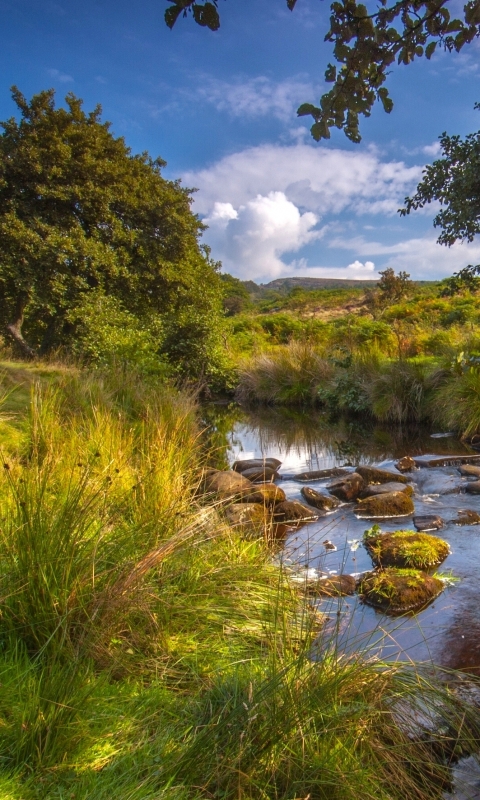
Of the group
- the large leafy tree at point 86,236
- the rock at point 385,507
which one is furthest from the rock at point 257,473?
the large leafy tree at point 86,236

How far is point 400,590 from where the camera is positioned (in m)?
4.02

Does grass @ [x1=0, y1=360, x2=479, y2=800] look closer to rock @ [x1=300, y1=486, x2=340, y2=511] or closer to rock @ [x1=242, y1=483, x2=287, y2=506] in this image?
rock @ [x1=242, y1=483, x2=287, y2=506]

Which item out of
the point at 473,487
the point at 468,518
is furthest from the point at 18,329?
the point at 468,518

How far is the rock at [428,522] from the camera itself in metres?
5.77

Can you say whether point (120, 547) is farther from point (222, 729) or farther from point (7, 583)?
Answer: point (222, 729)

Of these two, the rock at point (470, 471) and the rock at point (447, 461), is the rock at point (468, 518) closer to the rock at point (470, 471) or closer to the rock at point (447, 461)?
the rock at point (470, 471)

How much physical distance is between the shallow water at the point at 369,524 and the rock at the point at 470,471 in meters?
0.10

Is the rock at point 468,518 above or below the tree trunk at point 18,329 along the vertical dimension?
below

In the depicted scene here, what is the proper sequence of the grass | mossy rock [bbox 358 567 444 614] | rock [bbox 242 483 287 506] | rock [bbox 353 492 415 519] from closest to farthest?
the grass → mossy rock [bbox 358 567 444 614] → rock [bbox 353 492 415 519] → rock [bbox 242 483 287 506]

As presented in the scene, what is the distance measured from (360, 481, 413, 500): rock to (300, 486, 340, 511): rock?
1.44 ft

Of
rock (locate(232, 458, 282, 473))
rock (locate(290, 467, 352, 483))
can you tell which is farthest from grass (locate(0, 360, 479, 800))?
rock (locate(232, 458, 282, 473))

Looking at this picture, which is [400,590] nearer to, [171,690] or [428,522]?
[428,522]

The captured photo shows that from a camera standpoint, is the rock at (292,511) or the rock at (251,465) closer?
the rock at (292,511)

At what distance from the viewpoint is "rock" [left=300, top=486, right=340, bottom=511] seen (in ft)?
22.0
